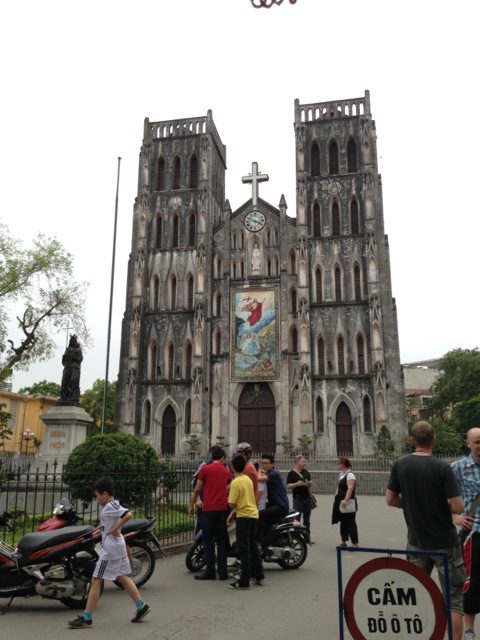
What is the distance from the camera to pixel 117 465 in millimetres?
13148

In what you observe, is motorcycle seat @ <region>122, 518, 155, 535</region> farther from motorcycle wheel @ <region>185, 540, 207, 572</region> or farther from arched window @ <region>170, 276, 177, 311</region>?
arched window @ <region>170, 276, 177, 311</region>

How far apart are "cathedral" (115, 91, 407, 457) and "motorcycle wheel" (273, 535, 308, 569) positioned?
22.2 metres

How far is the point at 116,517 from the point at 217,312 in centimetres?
2915

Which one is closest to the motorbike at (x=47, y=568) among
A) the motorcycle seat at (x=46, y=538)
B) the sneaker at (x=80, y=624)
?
the motorcycle seat at (x=46, y=538)

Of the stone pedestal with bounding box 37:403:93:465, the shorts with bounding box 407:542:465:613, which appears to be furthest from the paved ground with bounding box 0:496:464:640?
the stone pedestal with bounding box 37:403:93:465

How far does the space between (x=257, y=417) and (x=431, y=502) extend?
95.2 feet

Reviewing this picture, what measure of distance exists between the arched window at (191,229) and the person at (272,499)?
28636 millimetres

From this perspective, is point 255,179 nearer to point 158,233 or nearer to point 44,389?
point 158,233

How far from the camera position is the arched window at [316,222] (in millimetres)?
35031

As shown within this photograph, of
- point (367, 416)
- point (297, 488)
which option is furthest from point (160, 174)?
point (297, 488)

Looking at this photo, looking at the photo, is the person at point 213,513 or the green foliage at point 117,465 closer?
the person at point 213,513

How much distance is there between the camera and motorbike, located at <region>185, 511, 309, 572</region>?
8586 mm

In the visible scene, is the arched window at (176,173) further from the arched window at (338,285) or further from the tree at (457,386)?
the tree at (457,386)

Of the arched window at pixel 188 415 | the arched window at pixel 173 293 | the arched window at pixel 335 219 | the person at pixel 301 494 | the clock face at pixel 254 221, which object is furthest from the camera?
the clock face at pixel 254 221
